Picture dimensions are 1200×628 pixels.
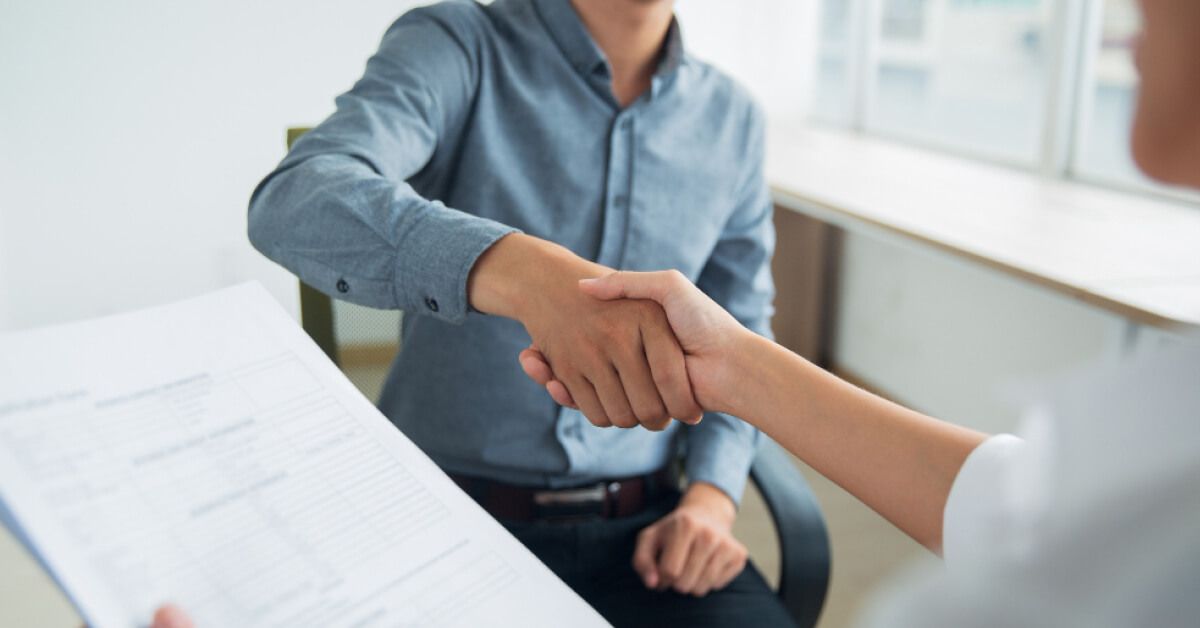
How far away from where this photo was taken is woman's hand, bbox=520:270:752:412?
0.73 meters

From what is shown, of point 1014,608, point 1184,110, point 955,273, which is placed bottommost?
point 955,273

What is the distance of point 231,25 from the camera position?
1.23m

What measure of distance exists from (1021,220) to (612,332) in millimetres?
1519

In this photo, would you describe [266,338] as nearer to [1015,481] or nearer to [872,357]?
[1015,481]

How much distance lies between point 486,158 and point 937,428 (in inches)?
23.1

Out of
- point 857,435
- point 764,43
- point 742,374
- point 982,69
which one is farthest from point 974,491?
point 982,69

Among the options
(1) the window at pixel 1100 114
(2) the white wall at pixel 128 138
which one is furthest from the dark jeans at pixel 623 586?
(1) the window at pixel 1100 114

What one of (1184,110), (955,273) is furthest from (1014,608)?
(955,273)

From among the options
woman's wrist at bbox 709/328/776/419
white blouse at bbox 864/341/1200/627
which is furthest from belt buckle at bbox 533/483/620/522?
white blouse at bbox 864/341/1200/627

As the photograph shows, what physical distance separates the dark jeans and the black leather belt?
0.01m

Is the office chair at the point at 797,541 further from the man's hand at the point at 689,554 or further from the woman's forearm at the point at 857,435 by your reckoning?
the woman's forearm at the point at 857,435

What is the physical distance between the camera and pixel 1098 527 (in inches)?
12.3

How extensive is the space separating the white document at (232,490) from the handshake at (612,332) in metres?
0.14

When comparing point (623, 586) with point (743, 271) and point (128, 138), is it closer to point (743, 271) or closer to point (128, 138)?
point (743, 271)
